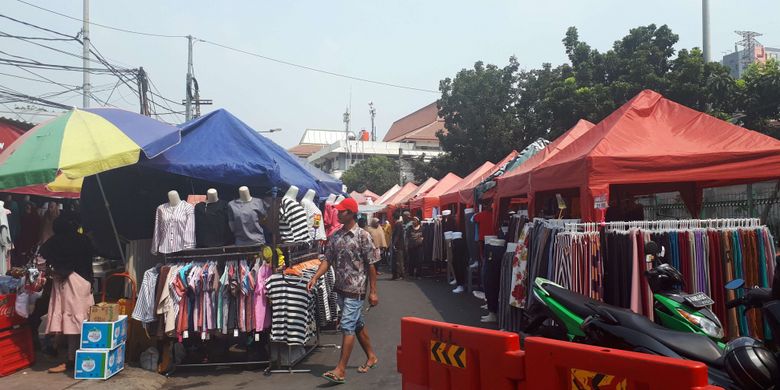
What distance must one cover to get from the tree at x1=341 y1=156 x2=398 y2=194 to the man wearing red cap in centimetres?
4050

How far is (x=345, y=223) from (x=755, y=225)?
164 inches

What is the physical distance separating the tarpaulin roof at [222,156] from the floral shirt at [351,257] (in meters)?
1.63

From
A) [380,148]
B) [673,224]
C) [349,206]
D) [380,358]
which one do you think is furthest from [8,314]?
[380,148]

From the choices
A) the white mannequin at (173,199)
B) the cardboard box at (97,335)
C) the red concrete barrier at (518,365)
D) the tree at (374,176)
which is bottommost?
the cardboard box at (97,335)

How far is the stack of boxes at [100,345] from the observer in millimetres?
6117

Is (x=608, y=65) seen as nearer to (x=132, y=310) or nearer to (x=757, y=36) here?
(x=132, y=310)

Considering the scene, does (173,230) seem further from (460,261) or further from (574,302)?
(460,261)

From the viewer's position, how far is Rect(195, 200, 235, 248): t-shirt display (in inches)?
279

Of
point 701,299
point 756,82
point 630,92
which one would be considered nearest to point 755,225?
point 701,299

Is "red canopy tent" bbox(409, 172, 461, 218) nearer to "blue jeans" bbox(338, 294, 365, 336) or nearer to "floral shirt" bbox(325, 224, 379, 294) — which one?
"floral shirt" bbox(325, 224, 379, 294)

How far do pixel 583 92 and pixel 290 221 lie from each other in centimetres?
1506

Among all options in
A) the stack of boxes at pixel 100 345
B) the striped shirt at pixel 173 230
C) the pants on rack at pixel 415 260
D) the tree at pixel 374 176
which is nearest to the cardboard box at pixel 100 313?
the stack of boxes at pixel 100 345

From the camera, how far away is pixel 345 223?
644cm

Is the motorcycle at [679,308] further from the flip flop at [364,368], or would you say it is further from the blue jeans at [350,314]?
the flip flop at [364,368]
